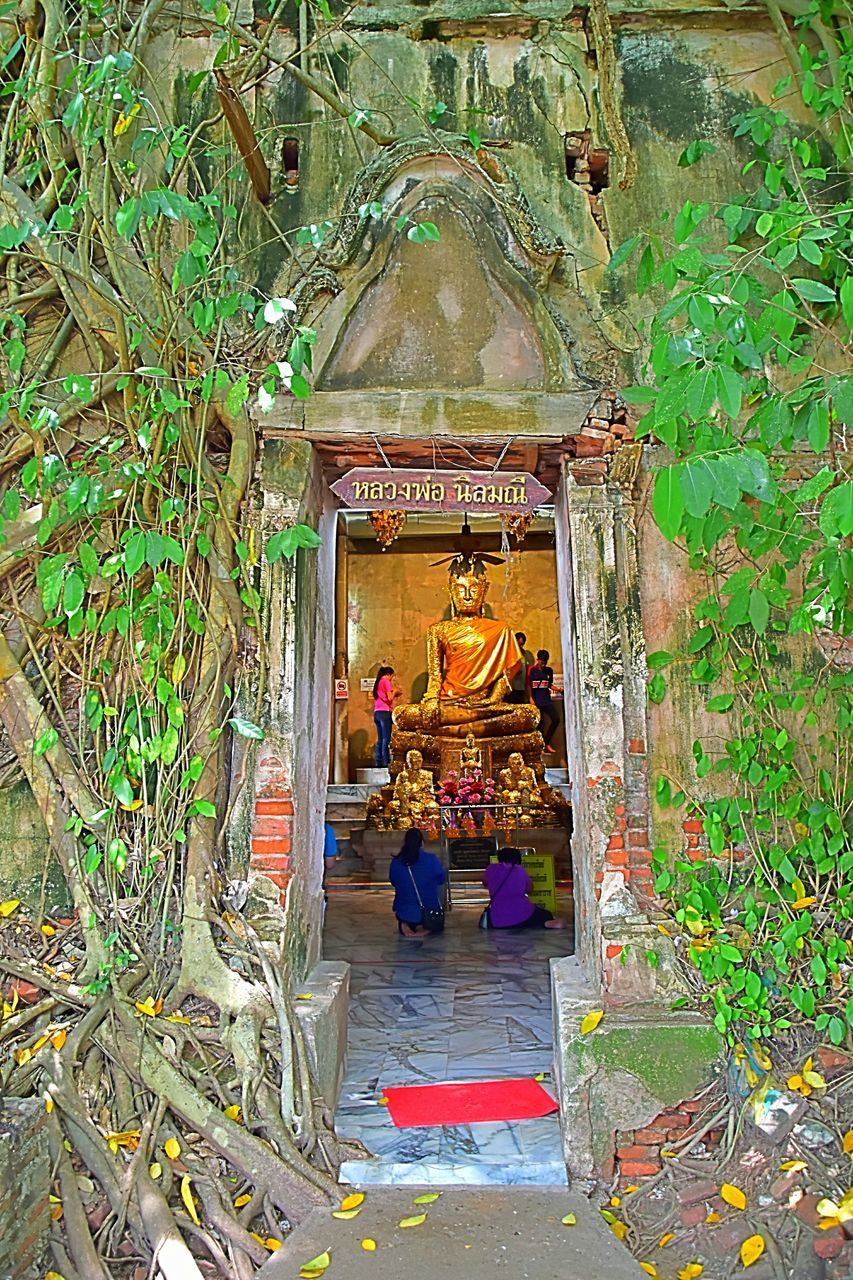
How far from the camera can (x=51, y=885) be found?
3.75 metres

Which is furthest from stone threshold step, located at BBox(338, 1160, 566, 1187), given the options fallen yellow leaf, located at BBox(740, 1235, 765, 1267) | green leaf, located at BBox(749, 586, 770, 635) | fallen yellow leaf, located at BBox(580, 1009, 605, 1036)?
green leaf, located at BBox(749, 586, 770, 635)

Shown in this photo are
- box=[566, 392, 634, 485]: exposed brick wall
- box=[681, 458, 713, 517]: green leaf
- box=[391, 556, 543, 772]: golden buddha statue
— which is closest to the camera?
box=[681, 458, 713, 517]: green leaf

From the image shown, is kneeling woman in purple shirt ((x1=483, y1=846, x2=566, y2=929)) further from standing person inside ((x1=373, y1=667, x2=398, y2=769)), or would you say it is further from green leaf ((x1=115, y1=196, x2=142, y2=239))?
standing person inside ((x1=373, y1=667, x2=398, y2=769))

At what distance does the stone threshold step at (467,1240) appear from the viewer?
2.70 metres

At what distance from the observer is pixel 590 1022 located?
3441mm

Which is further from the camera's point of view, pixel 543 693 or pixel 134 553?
pixel 543 693

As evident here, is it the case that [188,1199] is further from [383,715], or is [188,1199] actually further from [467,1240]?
[383,715]

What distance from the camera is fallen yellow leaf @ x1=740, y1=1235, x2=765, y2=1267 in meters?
3.02

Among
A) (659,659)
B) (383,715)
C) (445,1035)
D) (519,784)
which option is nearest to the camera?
(659,659)

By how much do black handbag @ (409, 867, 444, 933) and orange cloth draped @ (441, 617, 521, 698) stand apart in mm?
4684

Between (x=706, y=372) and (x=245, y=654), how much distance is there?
7.11 ft

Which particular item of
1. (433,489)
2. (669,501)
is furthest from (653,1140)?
(433,489)

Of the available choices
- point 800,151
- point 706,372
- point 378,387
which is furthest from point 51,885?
point 800,151

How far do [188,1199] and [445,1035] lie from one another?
1.84m
